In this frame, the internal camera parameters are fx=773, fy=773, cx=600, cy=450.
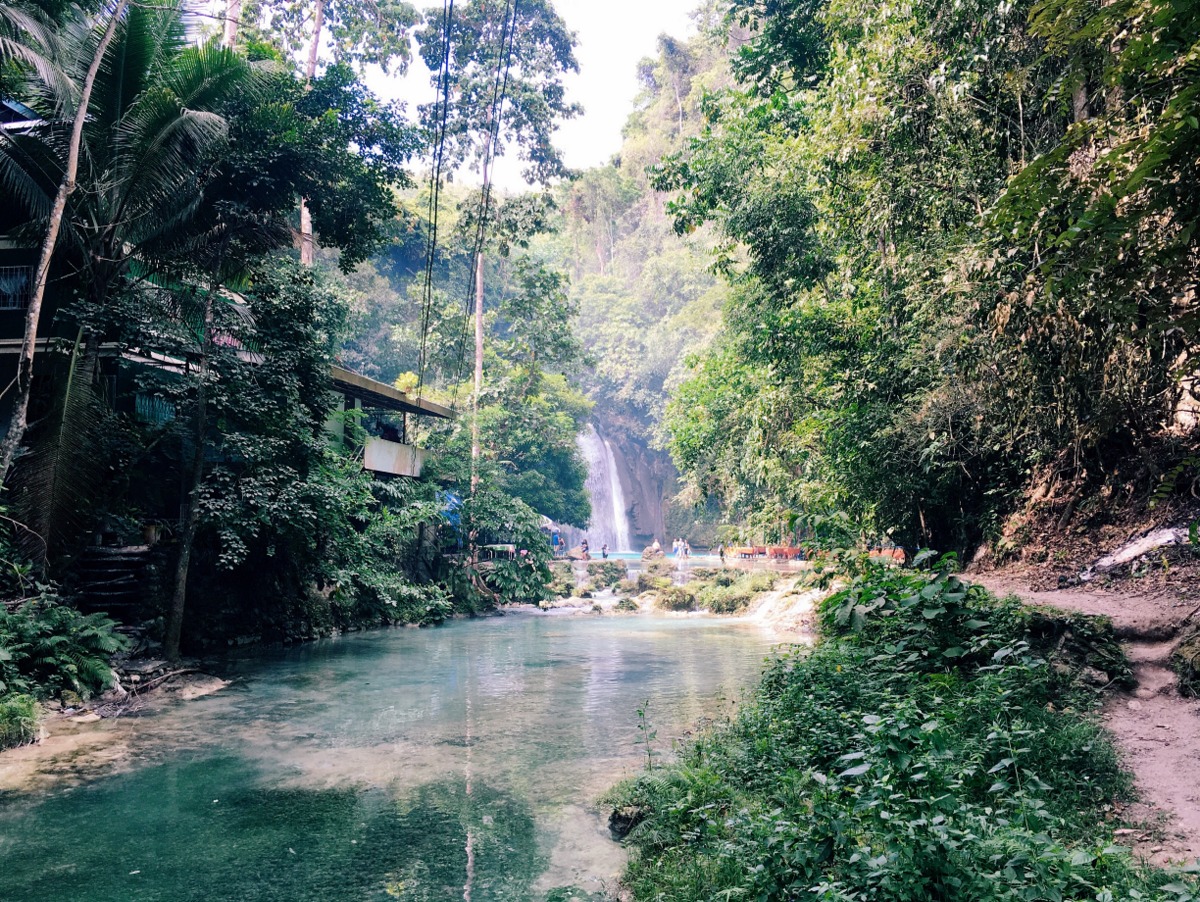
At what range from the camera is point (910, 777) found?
360 centimetres

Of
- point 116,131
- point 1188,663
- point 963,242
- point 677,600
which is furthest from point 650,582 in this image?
point 1188,663

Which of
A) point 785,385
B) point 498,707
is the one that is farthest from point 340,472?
point 785,385

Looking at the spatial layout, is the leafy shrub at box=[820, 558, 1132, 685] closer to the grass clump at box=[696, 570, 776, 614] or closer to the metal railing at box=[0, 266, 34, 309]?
the metal railing at box=[0, 266, 34, 309]

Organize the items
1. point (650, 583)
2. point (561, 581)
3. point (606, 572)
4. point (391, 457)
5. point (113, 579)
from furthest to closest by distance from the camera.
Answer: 1. point (606, 572)
2. point (561, 581)
3. point (650, 583)
4. point (391, 457)
5. point (113, 579)

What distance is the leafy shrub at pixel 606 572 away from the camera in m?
31.6

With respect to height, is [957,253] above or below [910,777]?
above

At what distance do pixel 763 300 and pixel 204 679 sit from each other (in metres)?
11.6

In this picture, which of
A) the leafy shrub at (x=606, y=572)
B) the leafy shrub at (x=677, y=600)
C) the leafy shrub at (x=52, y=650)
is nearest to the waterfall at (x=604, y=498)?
the leafy shrub at (x=606, y=572)

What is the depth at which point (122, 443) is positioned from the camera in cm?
1194

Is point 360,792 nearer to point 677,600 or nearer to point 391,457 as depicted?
point 391,457

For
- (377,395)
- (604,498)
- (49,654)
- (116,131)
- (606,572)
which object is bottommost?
(49,654)

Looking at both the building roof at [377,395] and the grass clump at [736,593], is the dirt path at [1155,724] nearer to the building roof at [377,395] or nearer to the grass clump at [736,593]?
the building roof at [377,395]

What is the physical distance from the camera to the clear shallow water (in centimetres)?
479

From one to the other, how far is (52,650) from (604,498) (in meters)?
40.0
